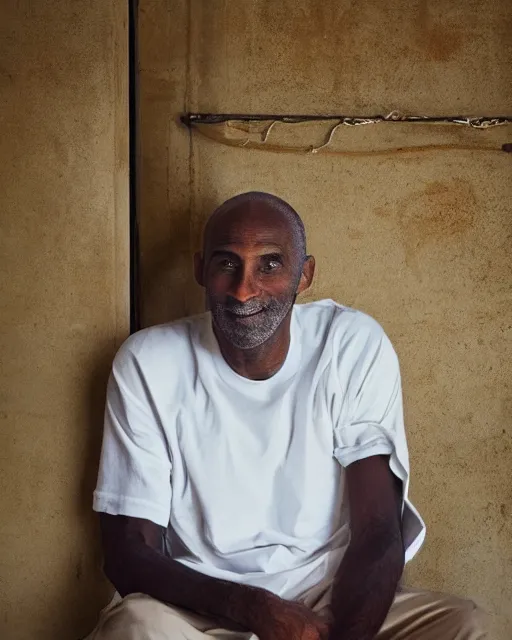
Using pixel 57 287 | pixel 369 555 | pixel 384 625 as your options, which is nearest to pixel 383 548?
pixel 369 555

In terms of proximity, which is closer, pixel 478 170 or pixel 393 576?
pixel 393 576

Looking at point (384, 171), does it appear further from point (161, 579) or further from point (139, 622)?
point (139, 622)

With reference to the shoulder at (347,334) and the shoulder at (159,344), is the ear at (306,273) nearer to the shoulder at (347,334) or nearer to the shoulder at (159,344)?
the shoulder at (347,334)

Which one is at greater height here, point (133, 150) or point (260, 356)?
point (133, 150)

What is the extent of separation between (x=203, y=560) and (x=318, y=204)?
1142 mm

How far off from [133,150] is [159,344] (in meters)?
0.68

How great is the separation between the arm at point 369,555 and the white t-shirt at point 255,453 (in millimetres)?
46

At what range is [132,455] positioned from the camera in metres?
2.43

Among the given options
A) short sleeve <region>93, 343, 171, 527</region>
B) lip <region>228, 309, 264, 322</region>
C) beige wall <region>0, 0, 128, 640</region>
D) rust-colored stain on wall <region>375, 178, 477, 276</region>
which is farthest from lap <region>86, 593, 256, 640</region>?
rust-colored stain on wall <region>375, 178, 477, 276</region>

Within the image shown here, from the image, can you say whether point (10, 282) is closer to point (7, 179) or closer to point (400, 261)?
point (7, 179)

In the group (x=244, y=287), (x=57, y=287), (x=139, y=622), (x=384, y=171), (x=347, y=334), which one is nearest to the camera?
(x=139, y=622)

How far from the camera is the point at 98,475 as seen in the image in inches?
99.3

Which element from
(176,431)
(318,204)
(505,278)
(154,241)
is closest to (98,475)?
(176,431)

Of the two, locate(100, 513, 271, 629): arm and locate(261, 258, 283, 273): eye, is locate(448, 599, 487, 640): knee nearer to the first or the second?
locate(100, 513, 271, 629): arm
